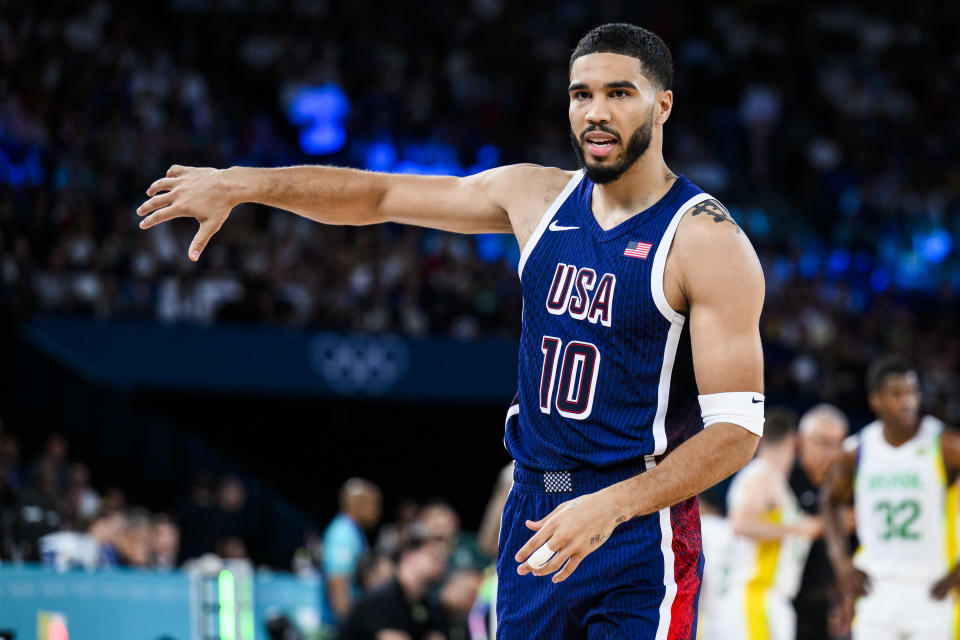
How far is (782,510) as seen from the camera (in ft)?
29.1

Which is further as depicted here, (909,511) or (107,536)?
(107,536)

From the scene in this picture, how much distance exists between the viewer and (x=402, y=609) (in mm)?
8406

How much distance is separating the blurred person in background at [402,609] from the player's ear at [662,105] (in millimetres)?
5204

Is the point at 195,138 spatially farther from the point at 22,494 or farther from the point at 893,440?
the point at 893,440

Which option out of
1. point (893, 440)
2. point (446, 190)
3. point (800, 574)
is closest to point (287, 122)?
point (800, 574)

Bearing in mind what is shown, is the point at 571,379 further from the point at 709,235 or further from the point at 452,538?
the point at 452,538

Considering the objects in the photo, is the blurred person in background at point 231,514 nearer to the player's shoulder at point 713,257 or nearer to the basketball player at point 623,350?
the basketball player at point 623,350

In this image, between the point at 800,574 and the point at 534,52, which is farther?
the point at 534,52

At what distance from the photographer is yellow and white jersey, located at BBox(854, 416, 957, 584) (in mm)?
7605

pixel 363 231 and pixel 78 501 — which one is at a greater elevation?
pixel 363 231

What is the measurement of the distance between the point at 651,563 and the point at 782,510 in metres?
5.60

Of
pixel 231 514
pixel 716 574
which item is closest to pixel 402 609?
pixel 716 574

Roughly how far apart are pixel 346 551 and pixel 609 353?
717 cm

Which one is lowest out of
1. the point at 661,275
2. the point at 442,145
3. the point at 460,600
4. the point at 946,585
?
the point at 460,600
